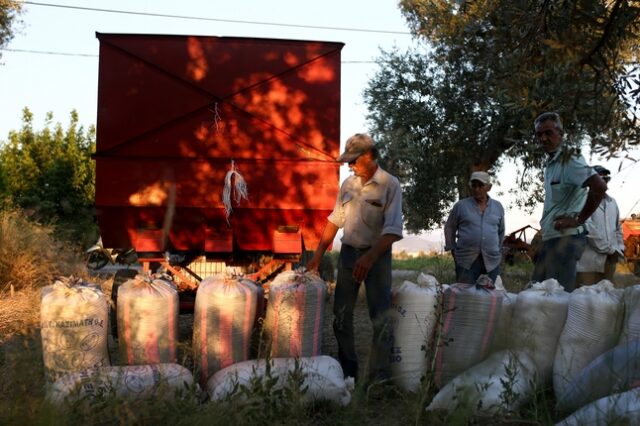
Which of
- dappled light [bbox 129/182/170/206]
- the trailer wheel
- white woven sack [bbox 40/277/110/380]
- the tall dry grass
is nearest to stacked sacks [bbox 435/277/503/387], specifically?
white woven sack [bbox 40/277/110/380]

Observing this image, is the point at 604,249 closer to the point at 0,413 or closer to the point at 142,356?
the point at 142,356

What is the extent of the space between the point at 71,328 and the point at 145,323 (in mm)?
484

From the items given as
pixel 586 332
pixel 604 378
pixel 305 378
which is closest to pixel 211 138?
pixel 305 378

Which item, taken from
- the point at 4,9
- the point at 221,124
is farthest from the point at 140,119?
the point at 4,9

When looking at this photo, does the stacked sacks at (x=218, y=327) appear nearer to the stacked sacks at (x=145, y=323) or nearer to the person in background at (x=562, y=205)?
the stacked sacks at (x=145, y=323)

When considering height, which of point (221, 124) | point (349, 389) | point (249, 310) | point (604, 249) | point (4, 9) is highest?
point (4, 9)

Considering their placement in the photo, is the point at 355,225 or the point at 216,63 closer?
the point at 355,225

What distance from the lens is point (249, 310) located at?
495 cm

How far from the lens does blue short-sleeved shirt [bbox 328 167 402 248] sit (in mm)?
5102

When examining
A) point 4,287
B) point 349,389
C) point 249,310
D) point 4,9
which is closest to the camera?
point 349,389

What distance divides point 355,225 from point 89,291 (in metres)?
1.94

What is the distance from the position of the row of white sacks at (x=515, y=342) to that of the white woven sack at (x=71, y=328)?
209 centimetres

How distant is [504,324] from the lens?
4891 mm

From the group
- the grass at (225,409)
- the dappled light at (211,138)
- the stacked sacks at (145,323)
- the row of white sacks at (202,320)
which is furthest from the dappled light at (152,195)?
the stacked sacks at (145,323)
